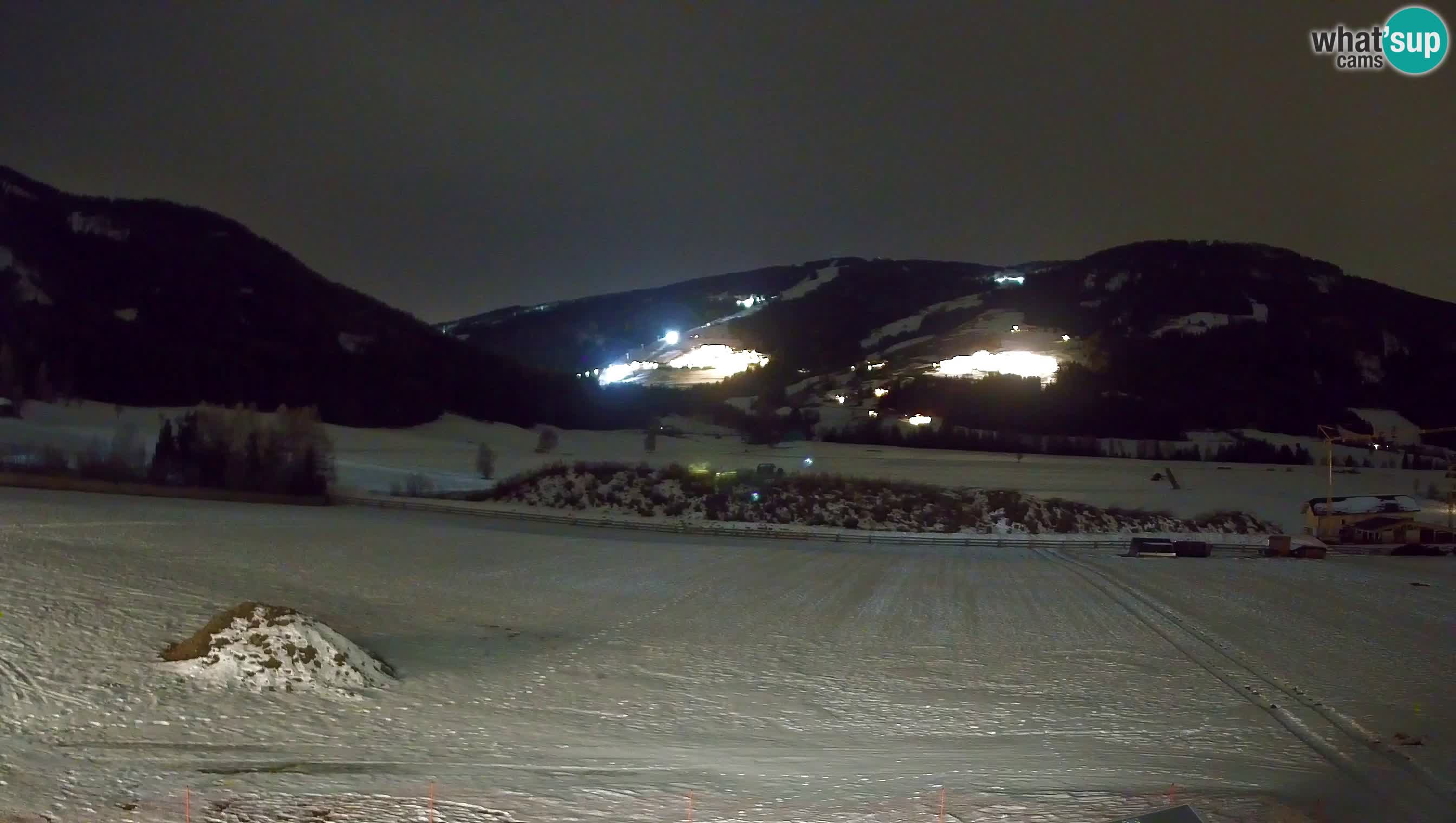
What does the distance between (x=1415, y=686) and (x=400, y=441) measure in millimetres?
83801

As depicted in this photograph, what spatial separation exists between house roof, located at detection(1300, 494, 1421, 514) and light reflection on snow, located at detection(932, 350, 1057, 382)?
254 feet

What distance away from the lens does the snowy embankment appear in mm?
48000

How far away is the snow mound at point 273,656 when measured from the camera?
12.1 m

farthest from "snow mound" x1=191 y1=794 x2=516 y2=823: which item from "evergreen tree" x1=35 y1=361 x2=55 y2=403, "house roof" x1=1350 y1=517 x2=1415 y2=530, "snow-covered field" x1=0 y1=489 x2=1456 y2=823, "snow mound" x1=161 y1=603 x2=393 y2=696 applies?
"evergreen tree" x1=35 y1=361 x2=55 y2=403

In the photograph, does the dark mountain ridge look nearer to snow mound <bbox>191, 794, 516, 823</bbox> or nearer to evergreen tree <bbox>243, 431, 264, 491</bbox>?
evergreen tree <bbox>243, 431, 264, 491</bbox>

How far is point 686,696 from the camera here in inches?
541

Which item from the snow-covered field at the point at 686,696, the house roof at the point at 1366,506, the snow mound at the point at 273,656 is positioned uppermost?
the house roof at the point at 1366,506

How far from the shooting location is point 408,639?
16750 millimetres

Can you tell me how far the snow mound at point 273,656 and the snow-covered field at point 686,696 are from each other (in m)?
0.30

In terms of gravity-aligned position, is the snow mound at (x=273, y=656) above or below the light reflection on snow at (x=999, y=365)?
below

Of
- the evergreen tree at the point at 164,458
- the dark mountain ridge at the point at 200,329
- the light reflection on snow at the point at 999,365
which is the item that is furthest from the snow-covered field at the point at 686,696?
the light reflection on snow at the point at 999,365

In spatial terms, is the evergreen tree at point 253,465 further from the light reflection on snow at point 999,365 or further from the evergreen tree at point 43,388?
the light reflection on snow at point 999,365

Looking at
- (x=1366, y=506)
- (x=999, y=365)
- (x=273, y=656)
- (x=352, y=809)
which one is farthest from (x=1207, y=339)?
(x=352, y=809)

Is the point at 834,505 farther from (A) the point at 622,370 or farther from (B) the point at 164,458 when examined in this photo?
(A) the point at 622,370
